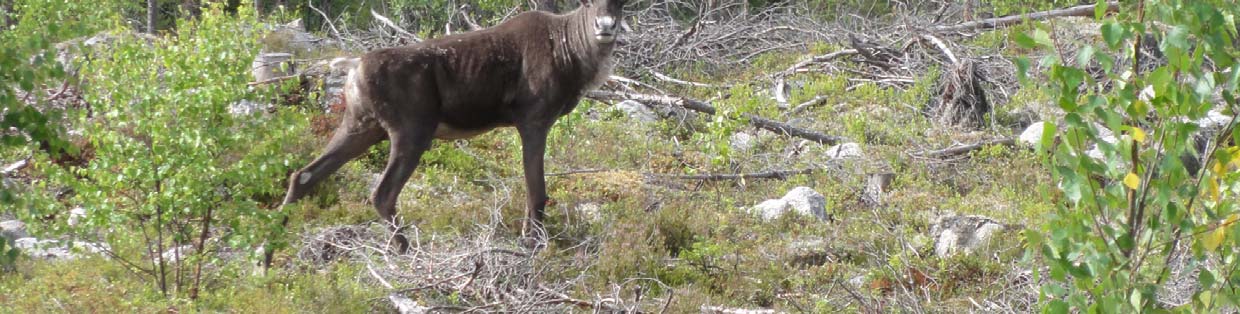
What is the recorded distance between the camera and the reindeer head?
8.88 m

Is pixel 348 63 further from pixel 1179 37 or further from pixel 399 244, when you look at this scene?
pixel 1179 37

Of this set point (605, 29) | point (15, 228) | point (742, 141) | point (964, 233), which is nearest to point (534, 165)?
point (605, 29)

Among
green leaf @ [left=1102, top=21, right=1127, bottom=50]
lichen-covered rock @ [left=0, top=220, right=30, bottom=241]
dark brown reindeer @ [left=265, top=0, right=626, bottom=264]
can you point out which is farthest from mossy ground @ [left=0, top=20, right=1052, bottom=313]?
green leaf @ [left=1102, top=21, right=1127, bottom=50]

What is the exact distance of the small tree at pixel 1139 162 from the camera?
3697 mm

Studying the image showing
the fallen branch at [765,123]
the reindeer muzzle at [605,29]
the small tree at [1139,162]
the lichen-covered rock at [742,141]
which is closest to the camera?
the small tree at [1139,162]

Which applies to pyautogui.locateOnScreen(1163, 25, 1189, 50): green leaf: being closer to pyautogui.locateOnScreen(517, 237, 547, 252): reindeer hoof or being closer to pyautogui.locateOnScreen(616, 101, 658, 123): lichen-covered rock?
pyautogui.locateOnScreen(517, 237, 547, 252): reindeer hoof

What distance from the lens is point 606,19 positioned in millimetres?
8883

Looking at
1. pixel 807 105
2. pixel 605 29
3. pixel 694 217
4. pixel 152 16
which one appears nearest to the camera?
pixel 605 29

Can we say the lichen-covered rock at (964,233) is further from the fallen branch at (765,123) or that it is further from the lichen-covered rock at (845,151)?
the fallen branch at (765,123)

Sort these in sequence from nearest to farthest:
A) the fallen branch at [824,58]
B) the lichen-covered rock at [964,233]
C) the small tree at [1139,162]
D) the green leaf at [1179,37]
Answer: the green leaf at [1179,37]
the small tree at [1139,162]
the lichen-covered rock at [964,233]
the fallen branch at [824,58]

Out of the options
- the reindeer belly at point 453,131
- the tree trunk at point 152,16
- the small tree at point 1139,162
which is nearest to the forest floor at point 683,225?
the reindeer belly at point 453,131

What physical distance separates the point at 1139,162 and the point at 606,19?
5132mm

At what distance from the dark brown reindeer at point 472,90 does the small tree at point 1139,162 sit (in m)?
4.92

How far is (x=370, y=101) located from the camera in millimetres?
8727
